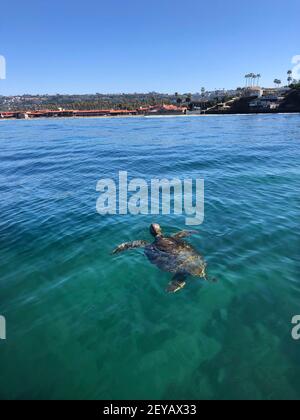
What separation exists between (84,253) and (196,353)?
197 inches

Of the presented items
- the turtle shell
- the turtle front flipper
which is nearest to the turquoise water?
the turtle front flipper

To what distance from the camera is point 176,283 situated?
24.9 ft

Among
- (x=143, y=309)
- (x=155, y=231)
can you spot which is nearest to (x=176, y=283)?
(x=143, y=309)

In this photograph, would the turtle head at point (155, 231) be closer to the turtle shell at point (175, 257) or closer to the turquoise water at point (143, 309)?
the turquoise water at point (143, 309)

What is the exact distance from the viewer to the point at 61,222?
11984 mm

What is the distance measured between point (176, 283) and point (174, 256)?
1.08 metres

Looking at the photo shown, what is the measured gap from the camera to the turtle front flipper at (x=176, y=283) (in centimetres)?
740

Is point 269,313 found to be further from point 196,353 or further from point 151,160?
point 151,160

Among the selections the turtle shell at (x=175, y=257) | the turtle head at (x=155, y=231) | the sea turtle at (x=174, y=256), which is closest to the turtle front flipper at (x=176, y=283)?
the sea turtle at (x=174, y=256)

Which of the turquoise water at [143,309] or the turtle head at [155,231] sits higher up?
the turtle head at [155,231]

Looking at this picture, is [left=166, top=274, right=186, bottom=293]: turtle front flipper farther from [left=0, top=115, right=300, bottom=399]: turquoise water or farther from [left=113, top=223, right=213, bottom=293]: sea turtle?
[left=0, top=115, right=300, bottom=399]: turquoise water

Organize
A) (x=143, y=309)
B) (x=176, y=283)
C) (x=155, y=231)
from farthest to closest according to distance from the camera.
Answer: (x=155, y=231) → (x=176, y=283) → (x=143, y=309)

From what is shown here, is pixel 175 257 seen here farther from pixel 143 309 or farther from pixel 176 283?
pixel 143 309
